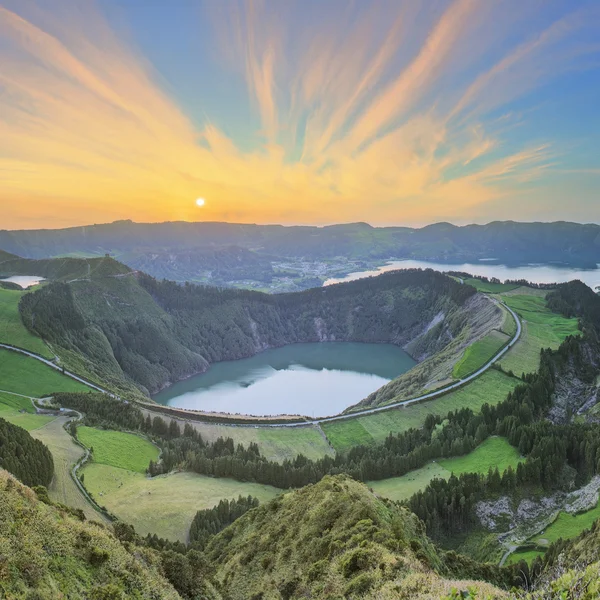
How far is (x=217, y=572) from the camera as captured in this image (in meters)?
29.8

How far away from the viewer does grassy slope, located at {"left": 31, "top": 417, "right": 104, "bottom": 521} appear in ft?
133

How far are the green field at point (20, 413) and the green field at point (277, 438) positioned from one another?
17.1 m

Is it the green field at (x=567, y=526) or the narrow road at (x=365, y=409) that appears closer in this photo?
the green field at (x=567, y=526)

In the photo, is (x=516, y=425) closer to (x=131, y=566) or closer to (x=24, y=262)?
(x=131, y=566)

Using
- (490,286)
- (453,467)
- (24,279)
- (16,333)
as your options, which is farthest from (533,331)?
(24,279)

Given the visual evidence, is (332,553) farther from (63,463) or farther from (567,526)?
(63,463)

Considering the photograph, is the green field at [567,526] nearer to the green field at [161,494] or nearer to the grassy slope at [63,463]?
the green field at [161,494]

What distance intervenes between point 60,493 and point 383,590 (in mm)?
35737

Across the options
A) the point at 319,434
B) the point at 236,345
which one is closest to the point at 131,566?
the point at 319,434

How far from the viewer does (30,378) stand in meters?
79.7

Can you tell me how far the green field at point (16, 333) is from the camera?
88938 mm

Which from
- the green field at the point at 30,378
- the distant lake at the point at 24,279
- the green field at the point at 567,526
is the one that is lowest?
the green field at the point at 567,526

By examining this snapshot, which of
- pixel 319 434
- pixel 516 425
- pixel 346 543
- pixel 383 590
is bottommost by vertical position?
pixel 319 434

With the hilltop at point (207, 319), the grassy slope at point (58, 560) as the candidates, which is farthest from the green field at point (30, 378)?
the grassy slope at point (58, 560)
